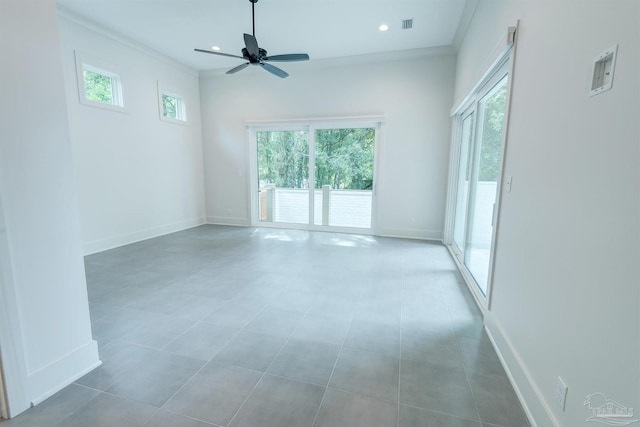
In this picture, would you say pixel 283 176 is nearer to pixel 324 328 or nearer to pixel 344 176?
pixel 344 176

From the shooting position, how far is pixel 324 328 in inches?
91.5

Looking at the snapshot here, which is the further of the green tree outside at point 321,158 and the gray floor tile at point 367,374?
the green tree outside at point 321,158

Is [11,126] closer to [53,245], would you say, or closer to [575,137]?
[53,245]

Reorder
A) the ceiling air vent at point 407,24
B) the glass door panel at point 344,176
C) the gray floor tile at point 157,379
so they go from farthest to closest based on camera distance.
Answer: the glass door panel at point 344,176, the ceiling air vent at point 407,24, the gray floor tile at point 157,379

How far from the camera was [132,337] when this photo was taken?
2178 mm

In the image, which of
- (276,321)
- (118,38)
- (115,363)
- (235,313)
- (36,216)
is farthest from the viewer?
(118,38)

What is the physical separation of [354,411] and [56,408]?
5.18 ft

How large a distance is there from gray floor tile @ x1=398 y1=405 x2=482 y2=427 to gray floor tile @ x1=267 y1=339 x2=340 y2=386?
472 millimetres

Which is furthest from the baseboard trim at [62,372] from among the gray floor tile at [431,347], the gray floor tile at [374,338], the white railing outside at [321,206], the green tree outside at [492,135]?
the white railing outside at [321,206]

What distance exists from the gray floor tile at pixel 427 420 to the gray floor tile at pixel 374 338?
0.48 m

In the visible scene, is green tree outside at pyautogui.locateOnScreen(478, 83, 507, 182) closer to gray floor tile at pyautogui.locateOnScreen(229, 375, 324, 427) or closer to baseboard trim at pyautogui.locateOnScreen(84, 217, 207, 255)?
gray floor tile at pyautogui.locateOnScreen(229, 375, 324, 427)

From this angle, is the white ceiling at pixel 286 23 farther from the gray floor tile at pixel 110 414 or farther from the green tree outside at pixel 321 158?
the gray floor tile at pixel 110 414

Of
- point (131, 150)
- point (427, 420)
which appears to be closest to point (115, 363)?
point (427, 420)

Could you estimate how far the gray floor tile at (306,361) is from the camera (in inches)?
70.2
